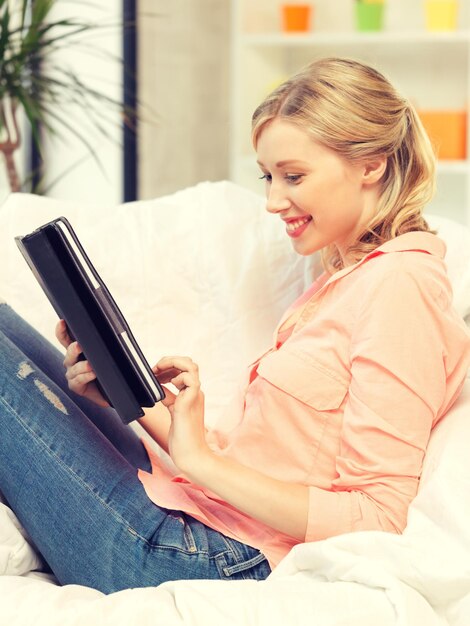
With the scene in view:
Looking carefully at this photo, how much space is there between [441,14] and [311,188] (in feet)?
7.29

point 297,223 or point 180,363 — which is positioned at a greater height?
point 297,223

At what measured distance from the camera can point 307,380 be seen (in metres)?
1.33

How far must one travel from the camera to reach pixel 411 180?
1446mm

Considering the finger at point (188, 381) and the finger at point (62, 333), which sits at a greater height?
the finger at point (62, 333)

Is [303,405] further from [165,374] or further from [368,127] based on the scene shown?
[368,127]

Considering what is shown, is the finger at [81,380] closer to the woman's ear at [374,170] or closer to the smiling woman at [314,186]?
the smiling woman at [314,186]

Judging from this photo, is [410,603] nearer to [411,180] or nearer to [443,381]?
[443,381]

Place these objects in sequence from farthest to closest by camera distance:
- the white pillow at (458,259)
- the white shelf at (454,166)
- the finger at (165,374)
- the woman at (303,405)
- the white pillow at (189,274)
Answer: the white shelf at (454,166) → the white pillow at (189,274) → the white pillow at (458,259) → the finger at (165,374) → the woman at (303,405)

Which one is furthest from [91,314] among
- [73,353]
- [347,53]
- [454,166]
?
[347,53]

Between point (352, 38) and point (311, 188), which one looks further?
point (352, 38)

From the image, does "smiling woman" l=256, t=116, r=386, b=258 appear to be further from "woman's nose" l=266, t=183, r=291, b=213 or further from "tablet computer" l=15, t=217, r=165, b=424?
"tablet computer" l=15, t=217, r=165, b=424

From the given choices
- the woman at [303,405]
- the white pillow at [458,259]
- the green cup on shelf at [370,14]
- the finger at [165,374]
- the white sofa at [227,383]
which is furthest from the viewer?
the green cup on shelf at [370,14]

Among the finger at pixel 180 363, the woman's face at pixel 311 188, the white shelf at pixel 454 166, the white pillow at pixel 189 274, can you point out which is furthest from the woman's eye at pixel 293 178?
the white shelf at pixel 454 166

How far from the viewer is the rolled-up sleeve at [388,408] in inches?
48.5
